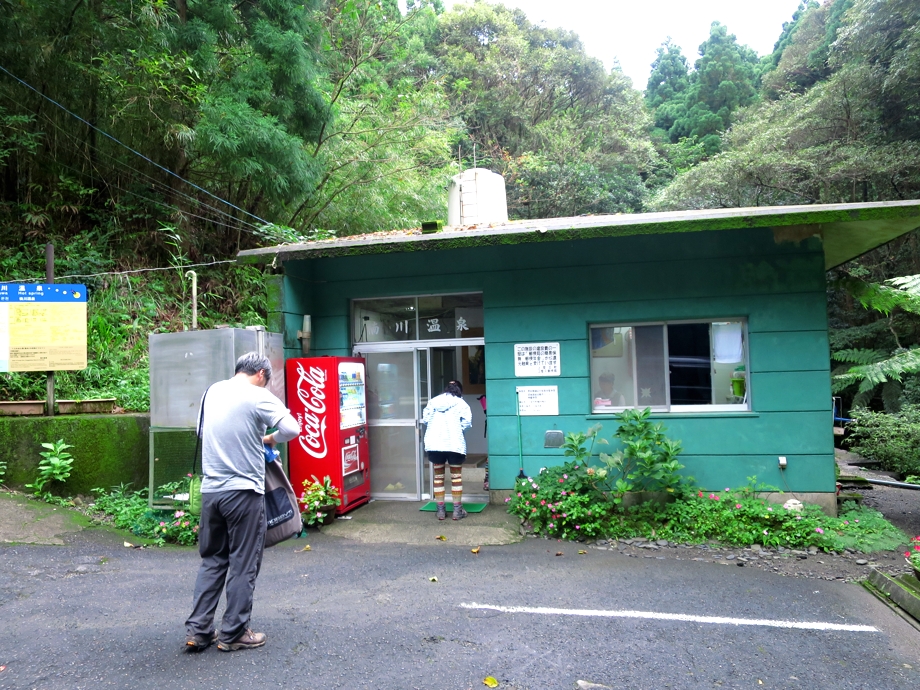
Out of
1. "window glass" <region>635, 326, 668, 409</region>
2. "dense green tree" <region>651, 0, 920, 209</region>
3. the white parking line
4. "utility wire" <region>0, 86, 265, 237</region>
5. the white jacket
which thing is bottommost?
the white parking line

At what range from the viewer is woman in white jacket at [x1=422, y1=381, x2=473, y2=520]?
731cm

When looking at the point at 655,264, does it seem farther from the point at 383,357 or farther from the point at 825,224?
the point at 383,357

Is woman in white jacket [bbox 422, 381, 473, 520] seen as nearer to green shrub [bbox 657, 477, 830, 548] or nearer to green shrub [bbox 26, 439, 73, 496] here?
green shrub [bbox 657, 477, 830, 548]

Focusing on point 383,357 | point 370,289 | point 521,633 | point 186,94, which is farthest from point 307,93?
point 521,633

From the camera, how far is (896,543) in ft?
20.6

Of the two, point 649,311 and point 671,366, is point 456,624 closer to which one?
point 671,366

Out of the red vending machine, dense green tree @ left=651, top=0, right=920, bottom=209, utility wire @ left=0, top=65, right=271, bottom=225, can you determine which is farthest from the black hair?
dense green tree @ left=651, top=0, right=920, bottom=209

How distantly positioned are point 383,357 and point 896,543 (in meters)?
6.31

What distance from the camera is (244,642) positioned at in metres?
3.74

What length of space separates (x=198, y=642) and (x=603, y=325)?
221 inches

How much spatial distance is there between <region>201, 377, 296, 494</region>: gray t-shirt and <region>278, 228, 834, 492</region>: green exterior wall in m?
4.12

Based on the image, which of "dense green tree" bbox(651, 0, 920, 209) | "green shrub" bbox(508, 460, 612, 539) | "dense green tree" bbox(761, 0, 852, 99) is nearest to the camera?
"green shrub" bbox(508, 460, 612, 539)

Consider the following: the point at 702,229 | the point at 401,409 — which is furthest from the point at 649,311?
the point at 401,409

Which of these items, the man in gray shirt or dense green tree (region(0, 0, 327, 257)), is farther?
dense green tree (region(0, 0, 327, 257))
